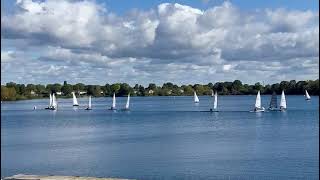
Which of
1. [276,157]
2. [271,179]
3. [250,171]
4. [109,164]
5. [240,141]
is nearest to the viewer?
[271,179]

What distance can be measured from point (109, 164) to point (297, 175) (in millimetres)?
13346

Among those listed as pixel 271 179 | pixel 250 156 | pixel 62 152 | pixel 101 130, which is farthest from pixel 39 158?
pixel 101 130

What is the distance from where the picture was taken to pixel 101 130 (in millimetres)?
78188

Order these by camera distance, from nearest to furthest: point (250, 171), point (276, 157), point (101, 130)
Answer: point (250, 171) → point (276, 157) → point (101, 130)

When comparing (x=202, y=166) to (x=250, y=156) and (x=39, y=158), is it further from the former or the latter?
(x=39, y=158)

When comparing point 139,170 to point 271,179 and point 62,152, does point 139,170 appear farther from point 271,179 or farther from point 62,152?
point 62,152

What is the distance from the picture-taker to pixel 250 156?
44.8m

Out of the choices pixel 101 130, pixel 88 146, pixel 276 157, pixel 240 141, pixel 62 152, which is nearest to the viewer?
pixel 276 157

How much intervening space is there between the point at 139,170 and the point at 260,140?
2568 cm

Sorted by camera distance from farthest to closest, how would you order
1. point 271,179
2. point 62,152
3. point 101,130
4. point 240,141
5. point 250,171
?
1. point 101,130
2. point 240,141
3. point 62,152
4. point 250,171
5. point 271,179

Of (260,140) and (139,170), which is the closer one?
(139,170)

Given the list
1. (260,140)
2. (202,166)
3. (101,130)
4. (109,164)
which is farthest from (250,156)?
(101,130)

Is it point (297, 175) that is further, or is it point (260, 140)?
point (260, 140)

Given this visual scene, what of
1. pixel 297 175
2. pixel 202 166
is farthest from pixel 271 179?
pixel 202 166
